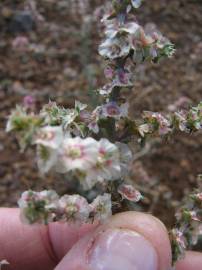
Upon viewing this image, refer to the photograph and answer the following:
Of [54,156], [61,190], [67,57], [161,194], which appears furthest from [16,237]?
[67,57]

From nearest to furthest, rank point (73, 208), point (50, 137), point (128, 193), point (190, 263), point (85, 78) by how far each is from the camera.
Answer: point (50, 137), point (73, 208), point (128, 193), point (190, 263), point (85, 78)

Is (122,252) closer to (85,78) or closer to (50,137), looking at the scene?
(50,137)

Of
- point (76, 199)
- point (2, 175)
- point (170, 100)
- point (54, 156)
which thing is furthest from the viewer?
point (170, 100)

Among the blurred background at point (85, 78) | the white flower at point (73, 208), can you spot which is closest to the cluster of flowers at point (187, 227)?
the white flower at point (73, 208)

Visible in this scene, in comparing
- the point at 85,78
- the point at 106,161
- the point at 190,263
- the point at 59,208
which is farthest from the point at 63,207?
the point at 85,78

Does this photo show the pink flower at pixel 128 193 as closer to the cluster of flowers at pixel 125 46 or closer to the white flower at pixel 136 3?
the cluster of flowers at pixel 125 46

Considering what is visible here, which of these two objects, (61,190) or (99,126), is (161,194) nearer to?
(61,190)
